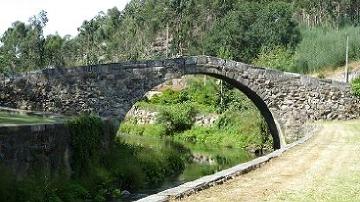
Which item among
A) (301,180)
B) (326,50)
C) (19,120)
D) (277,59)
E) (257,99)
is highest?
(326,50)

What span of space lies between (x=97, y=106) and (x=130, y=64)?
2.73m

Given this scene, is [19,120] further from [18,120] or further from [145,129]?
[145,129]

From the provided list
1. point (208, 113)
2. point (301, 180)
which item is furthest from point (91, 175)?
point (208, 113)

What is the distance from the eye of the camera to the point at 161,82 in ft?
99.5

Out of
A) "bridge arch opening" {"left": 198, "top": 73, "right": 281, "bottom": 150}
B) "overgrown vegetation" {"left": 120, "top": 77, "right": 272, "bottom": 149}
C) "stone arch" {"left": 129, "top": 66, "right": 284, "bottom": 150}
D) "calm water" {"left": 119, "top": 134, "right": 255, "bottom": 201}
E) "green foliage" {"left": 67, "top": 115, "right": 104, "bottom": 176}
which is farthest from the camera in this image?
"overgrown vegetation" {"left": 120, "top": 77, "right": 272, "bottom": 149}

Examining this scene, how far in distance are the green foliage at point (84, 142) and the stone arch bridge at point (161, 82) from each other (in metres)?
8.76

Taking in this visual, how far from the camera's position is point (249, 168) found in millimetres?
13055

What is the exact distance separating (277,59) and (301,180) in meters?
46.7

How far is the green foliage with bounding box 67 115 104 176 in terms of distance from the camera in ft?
61.6

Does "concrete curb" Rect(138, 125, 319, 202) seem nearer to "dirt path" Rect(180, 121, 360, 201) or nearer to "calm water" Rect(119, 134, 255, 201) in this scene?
"dirt path" Rect(180, 121, 360, 201)

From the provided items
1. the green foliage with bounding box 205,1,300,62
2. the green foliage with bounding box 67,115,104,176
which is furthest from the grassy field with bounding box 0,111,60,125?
the green foliage with bounding box 205,1,300,62

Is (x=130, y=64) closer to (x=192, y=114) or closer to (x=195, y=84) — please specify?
(x=192, y=114)

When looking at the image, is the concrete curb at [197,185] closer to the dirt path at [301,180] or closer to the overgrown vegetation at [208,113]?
the dirt path at [301,180]

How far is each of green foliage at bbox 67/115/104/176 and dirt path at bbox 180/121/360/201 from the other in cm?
676
